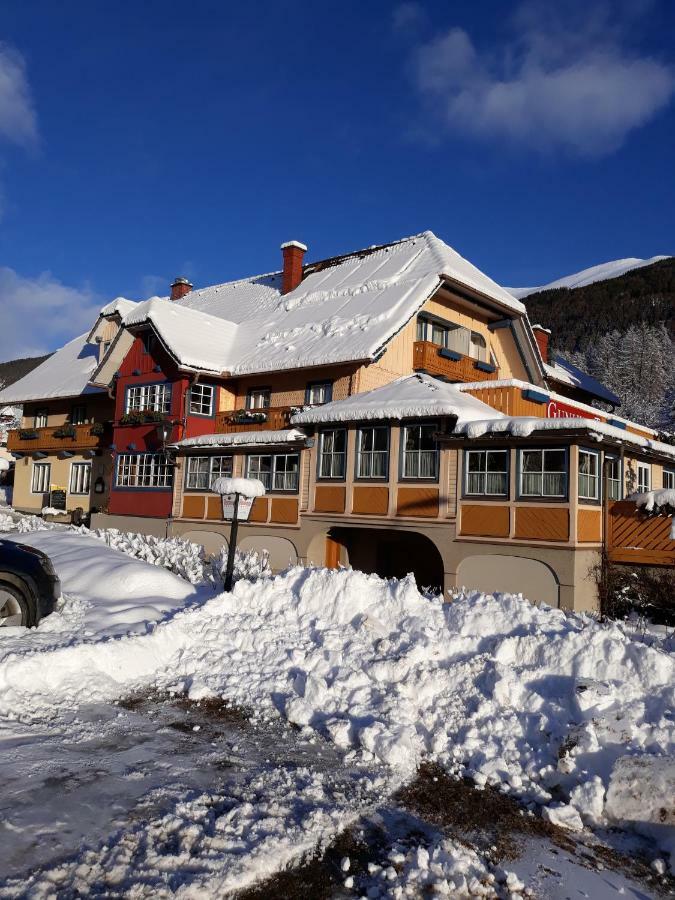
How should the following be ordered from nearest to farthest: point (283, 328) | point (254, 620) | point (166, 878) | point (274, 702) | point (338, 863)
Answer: point (166, 878) → point (338, 863) → point (274, 702) → point (254, 620) → point (283, 328)

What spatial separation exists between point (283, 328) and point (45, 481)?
15509 mm

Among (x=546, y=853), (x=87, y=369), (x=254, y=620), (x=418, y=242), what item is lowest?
(x=546, y=853)

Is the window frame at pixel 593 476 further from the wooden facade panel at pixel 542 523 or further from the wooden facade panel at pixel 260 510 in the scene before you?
the wooden facade panel at pixel 260 510

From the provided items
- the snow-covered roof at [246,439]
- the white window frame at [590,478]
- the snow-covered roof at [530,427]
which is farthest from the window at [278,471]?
the white window frame at [590,478]

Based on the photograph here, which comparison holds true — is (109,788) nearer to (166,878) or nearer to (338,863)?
(166,878)

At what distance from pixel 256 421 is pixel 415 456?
8420 millimetres

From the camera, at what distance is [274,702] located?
26.4ft

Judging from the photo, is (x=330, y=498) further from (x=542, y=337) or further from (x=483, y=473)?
(x=542, y=337)

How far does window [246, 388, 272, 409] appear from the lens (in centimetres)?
2625

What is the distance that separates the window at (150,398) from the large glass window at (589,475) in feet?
53.5

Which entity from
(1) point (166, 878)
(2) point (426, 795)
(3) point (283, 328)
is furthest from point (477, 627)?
(3) point (283, 328)

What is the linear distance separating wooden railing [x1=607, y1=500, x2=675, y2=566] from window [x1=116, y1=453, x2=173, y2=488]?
15.5m

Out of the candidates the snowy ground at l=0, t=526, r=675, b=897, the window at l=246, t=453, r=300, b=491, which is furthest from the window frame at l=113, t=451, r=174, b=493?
the snowy ground at l=0, t=526, r=675, b=897

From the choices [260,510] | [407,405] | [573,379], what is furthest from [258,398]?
[573,379]
